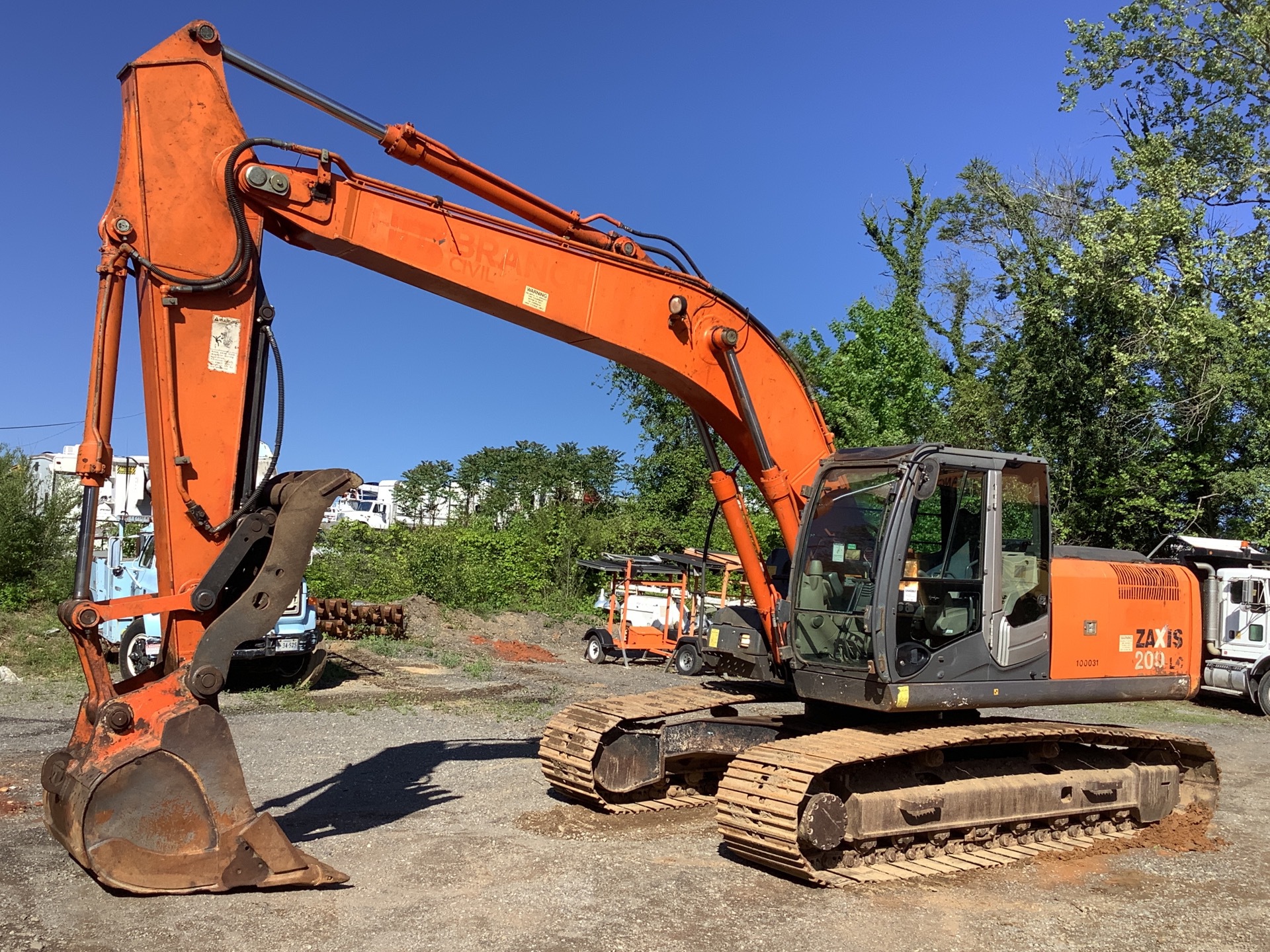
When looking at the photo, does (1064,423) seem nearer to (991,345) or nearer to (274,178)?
(991,345)

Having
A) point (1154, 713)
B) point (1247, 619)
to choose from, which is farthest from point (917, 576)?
point (1247, 619)

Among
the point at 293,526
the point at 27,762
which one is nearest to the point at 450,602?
the point at 27,762

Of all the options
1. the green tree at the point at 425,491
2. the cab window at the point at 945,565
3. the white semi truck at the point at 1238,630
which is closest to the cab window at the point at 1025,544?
the cab window at the point at 945,565

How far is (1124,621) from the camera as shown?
8156mm

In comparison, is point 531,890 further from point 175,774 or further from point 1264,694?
point 1264,694

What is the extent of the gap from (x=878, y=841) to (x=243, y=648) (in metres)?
8.56

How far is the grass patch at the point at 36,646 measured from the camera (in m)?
15.6

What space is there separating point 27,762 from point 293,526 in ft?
17.0

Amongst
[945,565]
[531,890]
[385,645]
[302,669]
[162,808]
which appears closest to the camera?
[162,808]

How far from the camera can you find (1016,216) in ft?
88.5

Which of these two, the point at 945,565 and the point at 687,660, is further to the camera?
the point at 687,660

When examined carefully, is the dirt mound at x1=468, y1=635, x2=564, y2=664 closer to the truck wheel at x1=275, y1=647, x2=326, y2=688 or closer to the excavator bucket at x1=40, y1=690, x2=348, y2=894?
the truck wheel at x1=275, y1=647, x2=326, y2=688

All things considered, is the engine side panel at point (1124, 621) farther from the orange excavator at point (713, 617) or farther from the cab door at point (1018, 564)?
the cab door at point (1018, 564)

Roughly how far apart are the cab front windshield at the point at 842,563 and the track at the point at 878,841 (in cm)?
64
